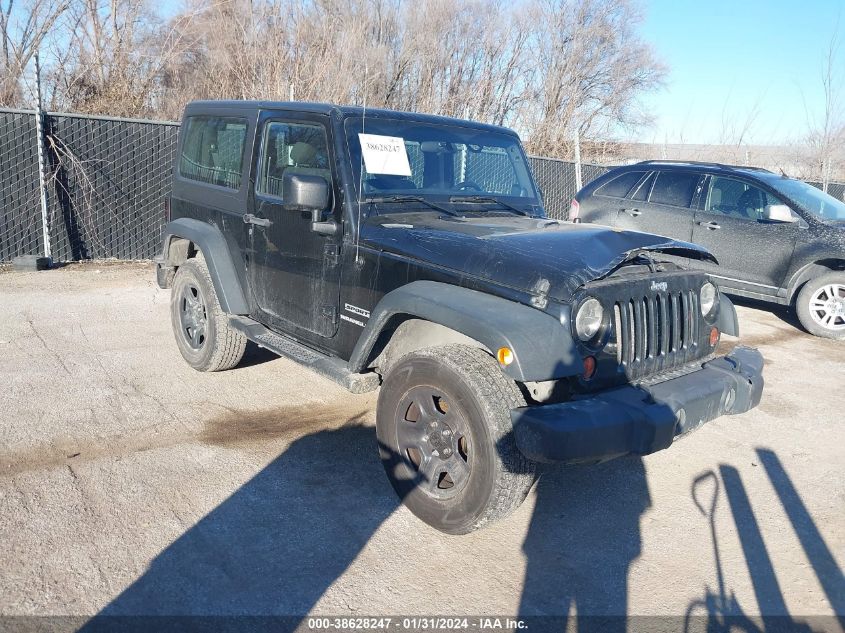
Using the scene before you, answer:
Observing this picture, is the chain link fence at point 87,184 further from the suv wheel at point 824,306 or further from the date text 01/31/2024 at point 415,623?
the suv wheel at point 824,306

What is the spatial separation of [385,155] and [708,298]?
2081mm

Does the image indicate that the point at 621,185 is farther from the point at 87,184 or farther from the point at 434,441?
the point at 87,184

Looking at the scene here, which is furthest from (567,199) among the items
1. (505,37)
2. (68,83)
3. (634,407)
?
(634,407)

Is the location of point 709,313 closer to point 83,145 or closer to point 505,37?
point 83,145

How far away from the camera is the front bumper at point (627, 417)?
2736 millimetres

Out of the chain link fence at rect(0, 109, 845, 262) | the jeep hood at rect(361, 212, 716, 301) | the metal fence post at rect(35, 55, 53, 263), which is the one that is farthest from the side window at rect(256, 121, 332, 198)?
the chain link fence at rect(0, 109, 845, 262)

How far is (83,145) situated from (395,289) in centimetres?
735

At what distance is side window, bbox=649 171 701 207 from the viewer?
8609 mm

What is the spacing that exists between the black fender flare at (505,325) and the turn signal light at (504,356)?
0.02 metres

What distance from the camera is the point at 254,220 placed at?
15.3 ft

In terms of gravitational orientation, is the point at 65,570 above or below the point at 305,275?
below

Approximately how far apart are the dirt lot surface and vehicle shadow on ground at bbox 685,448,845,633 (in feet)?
0.04

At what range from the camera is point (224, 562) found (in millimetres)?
2986

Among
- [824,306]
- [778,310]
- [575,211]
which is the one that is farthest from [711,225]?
[778,310]
